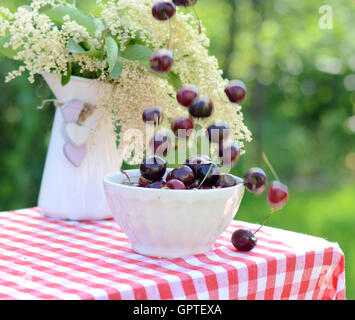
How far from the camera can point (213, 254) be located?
1.01 m

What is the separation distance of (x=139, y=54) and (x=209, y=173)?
339mm

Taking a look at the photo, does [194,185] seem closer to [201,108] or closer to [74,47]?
[201,108]

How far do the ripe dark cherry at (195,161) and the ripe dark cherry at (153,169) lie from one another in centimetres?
5

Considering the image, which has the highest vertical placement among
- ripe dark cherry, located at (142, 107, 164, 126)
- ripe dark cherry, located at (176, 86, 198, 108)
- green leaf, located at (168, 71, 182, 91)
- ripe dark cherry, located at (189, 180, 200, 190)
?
green leaf, located at (168, 71, 182, 91)

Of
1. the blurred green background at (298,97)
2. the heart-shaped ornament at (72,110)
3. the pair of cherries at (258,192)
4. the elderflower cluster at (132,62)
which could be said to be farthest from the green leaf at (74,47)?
the blurred green background at (298,97)

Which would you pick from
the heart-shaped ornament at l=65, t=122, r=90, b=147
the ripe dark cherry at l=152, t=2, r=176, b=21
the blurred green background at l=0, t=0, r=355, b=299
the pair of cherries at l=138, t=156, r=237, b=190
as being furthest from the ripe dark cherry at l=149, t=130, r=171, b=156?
the blurred green background at l=0, t=0, r=355, b=299

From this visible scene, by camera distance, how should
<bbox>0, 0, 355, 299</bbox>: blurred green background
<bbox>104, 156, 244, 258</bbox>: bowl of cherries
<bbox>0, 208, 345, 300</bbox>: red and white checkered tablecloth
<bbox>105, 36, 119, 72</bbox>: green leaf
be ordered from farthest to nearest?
1. <bbox>0, 0, 355, 299</bbox>: blurred green background
2. <bbox>105, 36, 119, 72</bbox>: green leaf
3. <bbox>104, 156, 244, 258</bbox>: bowl of cherries
4. <bbox>0, 208, 345, 300</bbox>: red and white checkered tablecloth

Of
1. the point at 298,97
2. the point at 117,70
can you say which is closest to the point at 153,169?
the point at 117,70

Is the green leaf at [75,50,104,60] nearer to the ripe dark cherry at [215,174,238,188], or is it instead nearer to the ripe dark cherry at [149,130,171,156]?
the ripe dark cherry at [149,130,171,156]

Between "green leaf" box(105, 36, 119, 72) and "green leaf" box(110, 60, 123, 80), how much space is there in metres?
0.02

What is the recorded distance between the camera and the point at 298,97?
4871 mm

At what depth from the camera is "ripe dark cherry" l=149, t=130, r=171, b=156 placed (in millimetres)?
975

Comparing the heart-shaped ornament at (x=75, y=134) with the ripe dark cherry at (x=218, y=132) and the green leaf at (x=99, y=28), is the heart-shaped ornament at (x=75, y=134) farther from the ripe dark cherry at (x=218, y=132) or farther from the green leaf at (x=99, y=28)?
the ripe dark cherry at (x=218, y=132)

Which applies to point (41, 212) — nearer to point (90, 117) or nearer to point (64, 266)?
point (90, 117)
